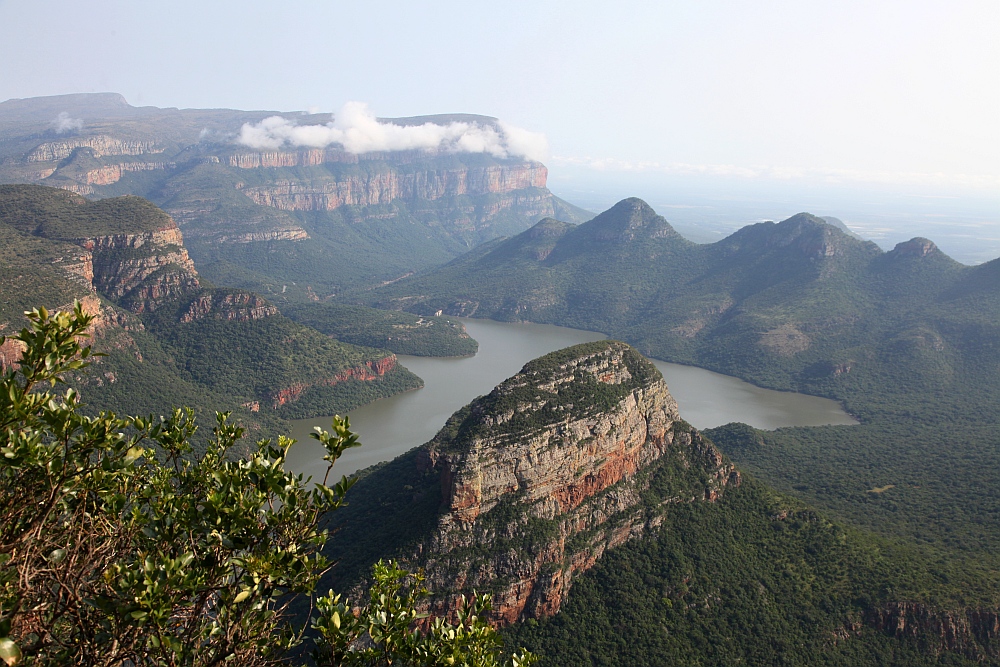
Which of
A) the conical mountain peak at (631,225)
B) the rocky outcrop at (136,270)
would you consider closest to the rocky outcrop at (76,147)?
the rocky outcrop at (136,270)

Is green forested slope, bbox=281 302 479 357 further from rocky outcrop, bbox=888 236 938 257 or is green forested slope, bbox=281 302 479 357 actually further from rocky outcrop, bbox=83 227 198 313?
rocky outcrop, bbox=888 236 938 257

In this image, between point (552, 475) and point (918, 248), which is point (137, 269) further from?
point (918, 248)

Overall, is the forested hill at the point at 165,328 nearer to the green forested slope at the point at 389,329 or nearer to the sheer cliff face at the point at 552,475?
the green forested slope at the point at 389,329

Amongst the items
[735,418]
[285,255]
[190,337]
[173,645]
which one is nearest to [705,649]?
[173,645]

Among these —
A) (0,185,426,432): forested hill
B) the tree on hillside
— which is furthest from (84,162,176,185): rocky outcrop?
the tree on hillside

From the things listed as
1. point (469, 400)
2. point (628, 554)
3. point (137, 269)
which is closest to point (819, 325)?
point (469, 400)

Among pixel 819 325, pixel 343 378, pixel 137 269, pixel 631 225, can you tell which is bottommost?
pixel 343 378
